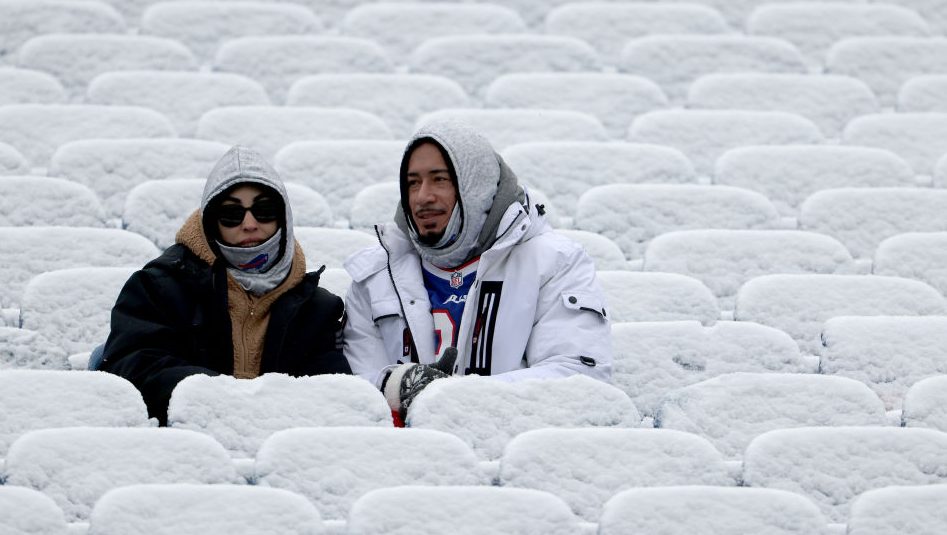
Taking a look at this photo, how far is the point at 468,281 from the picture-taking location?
3400 millimetres

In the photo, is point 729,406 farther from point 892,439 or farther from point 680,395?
point 892,439

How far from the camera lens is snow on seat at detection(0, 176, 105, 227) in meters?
3.96

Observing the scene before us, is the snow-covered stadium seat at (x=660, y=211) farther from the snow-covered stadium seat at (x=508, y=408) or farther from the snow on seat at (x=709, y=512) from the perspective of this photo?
the snow on seat at (x=709, y=512)

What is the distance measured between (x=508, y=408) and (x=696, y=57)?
2842 mm

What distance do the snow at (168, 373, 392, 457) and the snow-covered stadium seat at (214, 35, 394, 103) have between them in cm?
238

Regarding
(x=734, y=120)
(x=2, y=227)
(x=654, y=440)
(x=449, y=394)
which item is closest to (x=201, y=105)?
(x=2, y=227)

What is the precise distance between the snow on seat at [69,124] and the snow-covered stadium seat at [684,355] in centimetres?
175

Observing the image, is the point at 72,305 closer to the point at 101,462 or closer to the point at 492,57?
the point at 101,462

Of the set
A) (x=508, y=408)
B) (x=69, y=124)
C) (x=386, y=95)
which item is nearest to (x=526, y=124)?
(x=386, y=95)

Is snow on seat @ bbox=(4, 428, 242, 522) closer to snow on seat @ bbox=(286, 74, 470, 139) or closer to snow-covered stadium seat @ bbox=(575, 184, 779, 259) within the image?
snow-covered stadium seat @ bbox=(575, 184, 779, 259)

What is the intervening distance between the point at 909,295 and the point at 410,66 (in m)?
2.14

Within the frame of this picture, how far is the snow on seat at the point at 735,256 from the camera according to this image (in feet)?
13.2

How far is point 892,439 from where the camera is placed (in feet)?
9.48

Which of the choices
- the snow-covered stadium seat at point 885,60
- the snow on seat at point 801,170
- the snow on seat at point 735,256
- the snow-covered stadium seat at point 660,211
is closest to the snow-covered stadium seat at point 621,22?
the snow-covered stadium seat at point 885,60
